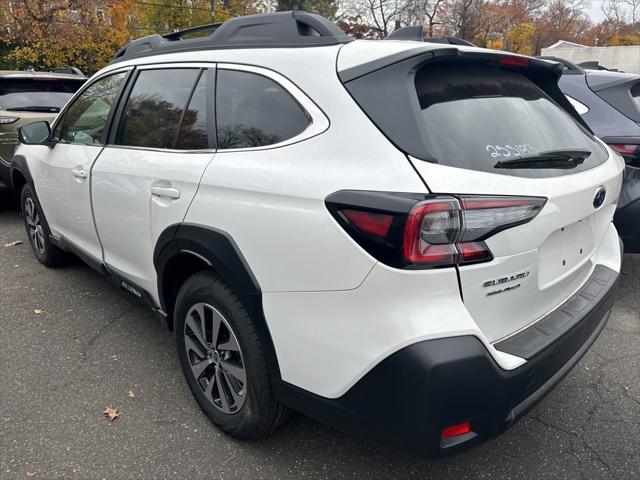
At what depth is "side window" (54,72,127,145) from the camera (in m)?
3.12

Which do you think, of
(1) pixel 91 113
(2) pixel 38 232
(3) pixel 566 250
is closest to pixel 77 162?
(1) pixel 91 113

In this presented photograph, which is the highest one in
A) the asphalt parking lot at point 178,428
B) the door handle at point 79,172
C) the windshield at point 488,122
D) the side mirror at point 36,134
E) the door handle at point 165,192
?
the windshield at point 488,122

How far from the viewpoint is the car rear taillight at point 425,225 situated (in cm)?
155

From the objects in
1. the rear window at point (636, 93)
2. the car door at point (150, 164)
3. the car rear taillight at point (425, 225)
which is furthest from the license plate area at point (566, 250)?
the rear window at point (636, 93)

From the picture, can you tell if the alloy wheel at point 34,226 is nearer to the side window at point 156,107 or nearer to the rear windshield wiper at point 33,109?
the rear windshield wiper at point 33,109

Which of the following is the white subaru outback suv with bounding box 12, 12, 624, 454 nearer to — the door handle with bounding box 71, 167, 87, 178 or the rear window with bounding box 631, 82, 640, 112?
the door handle with bounding box 71, 167, 87, 178

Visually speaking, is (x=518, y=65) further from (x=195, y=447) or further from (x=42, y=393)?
(x=42, y=393)

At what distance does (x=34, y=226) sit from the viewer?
4520 millimetres

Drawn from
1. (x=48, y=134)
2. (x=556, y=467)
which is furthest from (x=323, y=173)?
(x=48, y=134)

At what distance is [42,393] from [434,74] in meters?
2.56

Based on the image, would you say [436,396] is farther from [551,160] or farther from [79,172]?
[79,172]

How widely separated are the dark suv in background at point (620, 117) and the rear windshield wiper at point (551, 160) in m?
1.61

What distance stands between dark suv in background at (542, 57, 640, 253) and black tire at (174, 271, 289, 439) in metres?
2.86

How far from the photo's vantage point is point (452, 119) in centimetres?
182
